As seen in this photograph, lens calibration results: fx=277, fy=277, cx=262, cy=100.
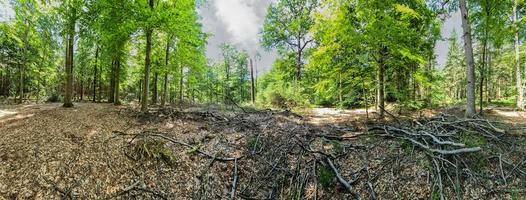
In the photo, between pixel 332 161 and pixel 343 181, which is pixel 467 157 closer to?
pixel 343 181

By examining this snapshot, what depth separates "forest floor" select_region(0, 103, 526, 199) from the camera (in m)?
4.97

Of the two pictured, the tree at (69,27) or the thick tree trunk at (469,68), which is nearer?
the thick tree trunk at (469,68)

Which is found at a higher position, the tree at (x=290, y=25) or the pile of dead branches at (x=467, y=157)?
the tree at (x=290, y=25)

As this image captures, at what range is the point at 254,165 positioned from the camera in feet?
21.6

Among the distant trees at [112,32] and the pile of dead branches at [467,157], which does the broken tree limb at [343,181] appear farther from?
the distant trees at [112,32]

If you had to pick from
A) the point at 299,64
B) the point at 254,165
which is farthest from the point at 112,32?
the point at 299,64

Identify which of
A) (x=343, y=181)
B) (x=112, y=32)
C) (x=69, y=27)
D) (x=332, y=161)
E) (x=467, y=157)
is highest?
(x=69, y=27)

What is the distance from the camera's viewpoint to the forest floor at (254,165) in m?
4.97

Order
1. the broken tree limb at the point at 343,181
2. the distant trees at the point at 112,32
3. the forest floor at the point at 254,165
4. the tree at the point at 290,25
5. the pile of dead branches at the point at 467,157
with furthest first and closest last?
the tree at the point at 290,25
the distant trees at the point at 112,32
the broken tree limb at the point at 343,181
the forest floor at the point at 254,165
the pile of dead branches at the point at 467,157

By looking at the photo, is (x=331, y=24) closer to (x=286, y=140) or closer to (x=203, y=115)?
(x=286, y=140)

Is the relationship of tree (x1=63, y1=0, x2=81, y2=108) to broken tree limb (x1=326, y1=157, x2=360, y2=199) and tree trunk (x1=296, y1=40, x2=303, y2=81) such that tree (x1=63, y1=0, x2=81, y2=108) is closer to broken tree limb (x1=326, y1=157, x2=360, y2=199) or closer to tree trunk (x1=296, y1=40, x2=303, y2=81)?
broken tree limb (x1=326, y1=157, x2=360, y2=199)

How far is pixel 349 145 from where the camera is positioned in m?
A: 6.66

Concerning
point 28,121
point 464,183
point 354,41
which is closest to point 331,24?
point 354,41

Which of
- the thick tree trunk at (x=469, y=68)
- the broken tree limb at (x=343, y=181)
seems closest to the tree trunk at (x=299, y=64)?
the thick tree trunk at (x=469, y=68)
